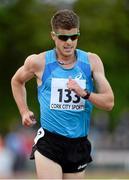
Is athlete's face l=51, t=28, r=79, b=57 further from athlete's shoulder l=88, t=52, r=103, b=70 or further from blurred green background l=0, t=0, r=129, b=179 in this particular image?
blurred green background l=0, t=0, r=129, b=179

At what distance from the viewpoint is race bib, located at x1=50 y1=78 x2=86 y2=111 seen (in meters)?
9.05

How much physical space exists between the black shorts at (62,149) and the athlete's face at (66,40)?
0.82m

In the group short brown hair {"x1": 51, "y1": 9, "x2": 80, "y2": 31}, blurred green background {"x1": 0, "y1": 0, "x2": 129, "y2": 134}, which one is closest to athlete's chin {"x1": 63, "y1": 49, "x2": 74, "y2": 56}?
short brown hair {"x1": 51, "y1": 9, "x2": 80, "y2": 31}

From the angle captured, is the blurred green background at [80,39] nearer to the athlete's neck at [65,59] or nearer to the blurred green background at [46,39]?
the blurred green background at [46,39]

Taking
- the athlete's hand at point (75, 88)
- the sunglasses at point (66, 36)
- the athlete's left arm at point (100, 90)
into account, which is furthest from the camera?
the sunglasses at point (66, 36)

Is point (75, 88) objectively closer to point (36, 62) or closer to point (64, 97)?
point (64, 97)

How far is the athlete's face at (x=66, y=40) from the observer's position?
902cm

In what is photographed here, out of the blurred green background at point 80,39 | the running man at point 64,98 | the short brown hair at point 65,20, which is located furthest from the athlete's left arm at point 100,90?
the blurred green background at point 80,39

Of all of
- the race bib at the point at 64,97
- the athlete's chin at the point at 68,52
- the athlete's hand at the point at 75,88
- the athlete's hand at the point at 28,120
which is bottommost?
the athlete's hand at the point at 28,120

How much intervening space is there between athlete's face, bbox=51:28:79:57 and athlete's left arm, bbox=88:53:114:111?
0.24 m

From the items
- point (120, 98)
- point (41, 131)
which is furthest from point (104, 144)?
point (41, 131)

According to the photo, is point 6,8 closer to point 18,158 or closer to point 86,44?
point 86,44

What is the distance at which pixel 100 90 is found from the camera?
9.03m

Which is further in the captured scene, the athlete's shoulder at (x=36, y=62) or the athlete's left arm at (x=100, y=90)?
the athlete's shoulder at (x=36, y=62)
